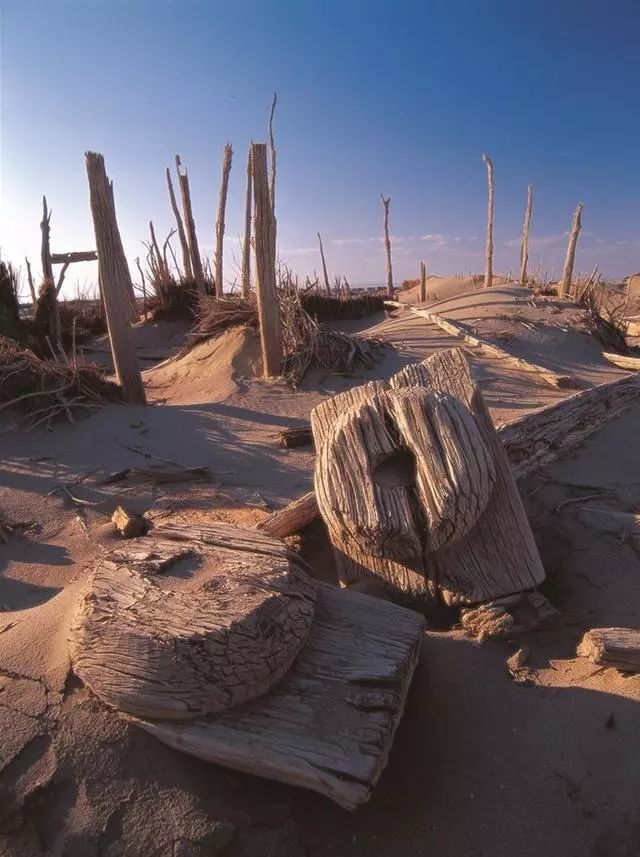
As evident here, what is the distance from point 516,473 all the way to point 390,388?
1.12 metres

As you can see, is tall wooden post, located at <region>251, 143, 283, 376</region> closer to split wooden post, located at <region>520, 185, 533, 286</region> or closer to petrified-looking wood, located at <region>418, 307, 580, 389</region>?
petrified-looking wood, located at <region>418, 307, 580, 389</region>

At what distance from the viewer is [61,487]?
4.70m

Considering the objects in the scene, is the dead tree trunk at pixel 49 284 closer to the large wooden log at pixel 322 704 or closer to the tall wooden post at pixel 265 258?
the tall wooden post at pixel 265 258

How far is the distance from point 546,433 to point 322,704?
317cm

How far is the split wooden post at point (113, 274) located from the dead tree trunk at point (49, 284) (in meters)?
5.97

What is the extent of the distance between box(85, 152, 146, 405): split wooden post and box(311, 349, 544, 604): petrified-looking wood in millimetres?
4648

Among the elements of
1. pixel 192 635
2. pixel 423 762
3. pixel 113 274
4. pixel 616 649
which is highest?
pixel 113 274

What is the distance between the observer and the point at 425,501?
253cm

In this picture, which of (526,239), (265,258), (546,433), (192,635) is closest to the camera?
(192,635)

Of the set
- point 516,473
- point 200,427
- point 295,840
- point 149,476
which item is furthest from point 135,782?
point 200,427

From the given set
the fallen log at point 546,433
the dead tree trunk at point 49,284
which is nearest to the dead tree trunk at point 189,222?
the dead tree trunk at point 49,284

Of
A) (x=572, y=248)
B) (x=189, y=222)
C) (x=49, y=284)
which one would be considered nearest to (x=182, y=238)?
(x=189, y=222)

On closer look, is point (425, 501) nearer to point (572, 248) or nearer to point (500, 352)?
point (500, 352)

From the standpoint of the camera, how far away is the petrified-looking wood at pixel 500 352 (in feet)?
24.4
